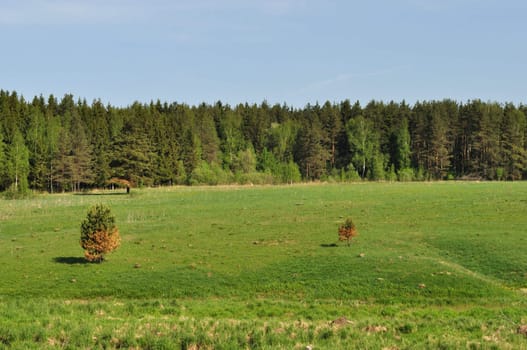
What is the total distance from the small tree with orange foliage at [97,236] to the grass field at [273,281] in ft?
3.70

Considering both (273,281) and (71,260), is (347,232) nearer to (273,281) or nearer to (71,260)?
(273,281)

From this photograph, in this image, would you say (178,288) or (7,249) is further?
(7,249)

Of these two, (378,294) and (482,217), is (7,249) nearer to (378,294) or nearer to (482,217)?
(378,294)

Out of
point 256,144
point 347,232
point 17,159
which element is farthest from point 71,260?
point 256,144

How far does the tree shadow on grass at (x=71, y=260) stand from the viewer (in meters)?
31.6

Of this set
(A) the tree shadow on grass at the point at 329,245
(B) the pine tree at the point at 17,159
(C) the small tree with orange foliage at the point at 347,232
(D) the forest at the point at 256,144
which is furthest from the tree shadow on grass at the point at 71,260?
(B) the pine tree at the point at 17,159

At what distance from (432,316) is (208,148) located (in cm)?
12546

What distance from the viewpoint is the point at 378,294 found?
24.6 m

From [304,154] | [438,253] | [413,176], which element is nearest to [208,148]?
[304,154]

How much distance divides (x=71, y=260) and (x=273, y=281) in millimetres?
14932

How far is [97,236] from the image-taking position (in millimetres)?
31547

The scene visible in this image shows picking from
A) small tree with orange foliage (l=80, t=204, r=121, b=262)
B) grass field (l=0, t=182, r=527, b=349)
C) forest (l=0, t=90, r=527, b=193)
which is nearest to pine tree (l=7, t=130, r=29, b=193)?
forest (l=0, t=90, r=527, b=193)

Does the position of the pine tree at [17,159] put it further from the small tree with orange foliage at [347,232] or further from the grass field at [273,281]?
the small tree with orange foliage at [347,232]

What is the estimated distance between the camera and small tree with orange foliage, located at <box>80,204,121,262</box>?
103 ft
